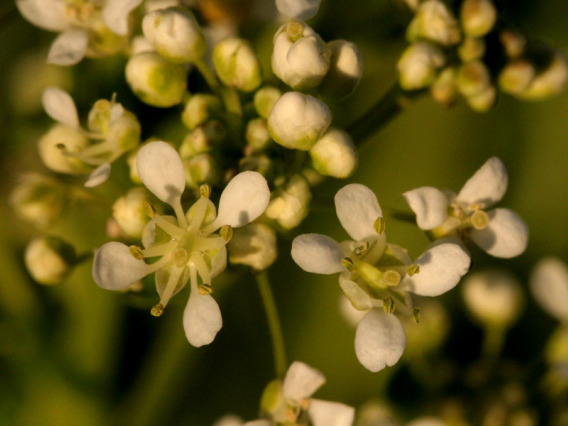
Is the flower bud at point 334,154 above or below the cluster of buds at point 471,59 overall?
below

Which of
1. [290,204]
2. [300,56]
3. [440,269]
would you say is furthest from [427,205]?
[300,56]

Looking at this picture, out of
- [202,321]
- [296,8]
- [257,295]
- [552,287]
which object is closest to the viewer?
[202,321]

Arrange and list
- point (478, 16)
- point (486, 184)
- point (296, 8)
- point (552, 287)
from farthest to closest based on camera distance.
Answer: point (552, 287) < point (478, 16) < point (486, 184) < point (296, 8)

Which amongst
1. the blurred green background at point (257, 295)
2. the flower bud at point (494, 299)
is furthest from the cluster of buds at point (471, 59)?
the flower bud at point (494, 299)

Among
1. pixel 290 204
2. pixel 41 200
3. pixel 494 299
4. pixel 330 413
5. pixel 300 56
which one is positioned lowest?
pixel 494 299

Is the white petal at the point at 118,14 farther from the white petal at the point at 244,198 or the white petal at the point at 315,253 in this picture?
the white petal at the point at 315,253

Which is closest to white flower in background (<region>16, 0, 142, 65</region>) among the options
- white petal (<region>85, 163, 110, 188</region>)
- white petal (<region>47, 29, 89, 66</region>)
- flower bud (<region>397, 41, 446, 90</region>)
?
white petal (<region>47, 29, 89, 66</region>)

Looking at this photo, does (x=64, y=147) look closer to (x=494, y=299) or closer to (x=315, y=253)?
(x=315, y=253)
